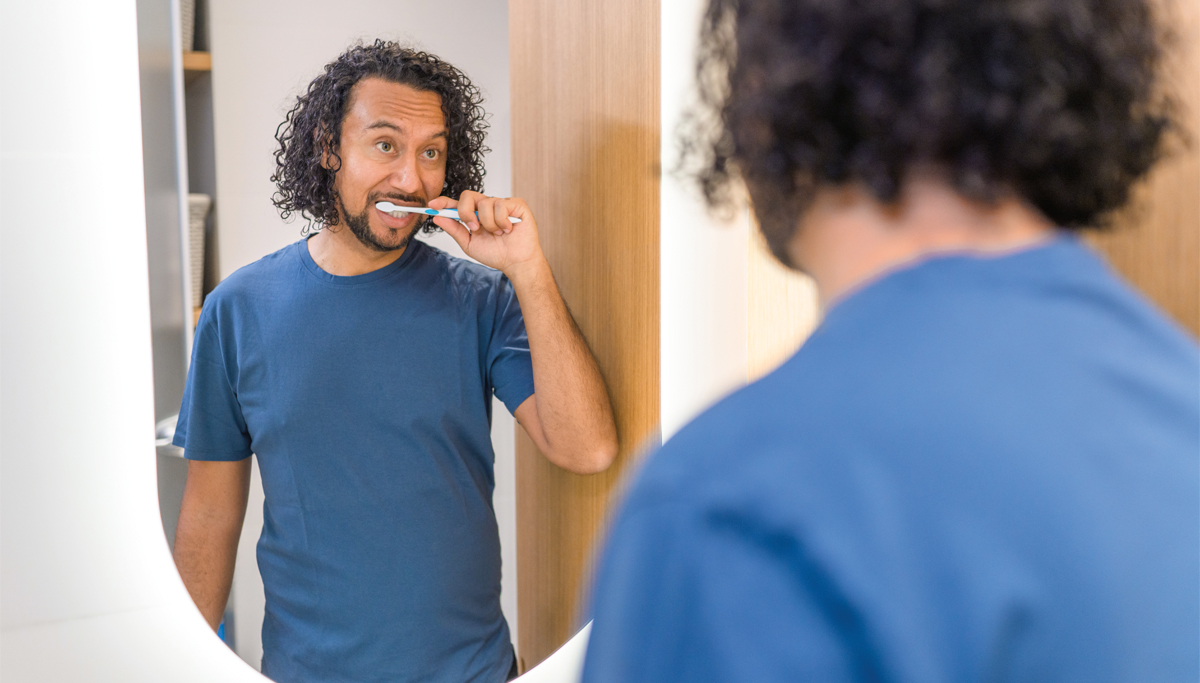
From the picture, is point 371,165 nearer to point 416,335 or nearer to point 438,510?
point 416,335

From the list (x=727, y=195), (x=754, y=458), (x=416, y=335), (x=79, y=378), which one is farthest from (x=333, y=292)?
(x=754, y=458)

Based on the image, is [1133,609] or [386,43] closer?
[1133,609]

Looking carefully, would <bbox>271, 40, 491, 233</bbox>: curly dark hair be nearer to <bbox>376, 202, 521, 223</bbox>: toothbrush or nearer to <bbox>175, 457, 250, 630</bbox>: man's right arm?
<bbox>376, 202, 521, 223</bbox>: toothbrush

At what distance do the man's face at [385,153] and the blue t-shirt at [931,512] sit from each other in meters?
0.54

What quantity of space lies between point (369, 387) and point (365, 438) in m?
0.05

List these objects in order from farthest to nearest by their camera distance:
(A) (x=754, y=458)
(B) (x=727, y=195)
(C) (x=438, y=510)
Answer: (C) (x=438, y=510)
(B) (x=727, y=195)
(A) (x=754, y=458)

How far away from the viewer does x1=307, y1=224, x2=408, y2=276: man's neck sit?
74 centimetres

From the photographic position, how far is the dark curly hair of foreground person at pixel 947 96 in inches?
11.8

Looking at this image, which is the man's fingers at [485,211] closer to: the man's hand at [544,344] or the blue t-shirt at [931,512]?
the man's hand at [544,344]

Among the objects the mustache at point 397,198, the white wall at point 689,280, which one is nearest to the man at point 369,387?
the mustache at point 397,198

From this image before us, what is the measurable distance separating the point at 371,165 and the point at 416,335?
16 centimetres

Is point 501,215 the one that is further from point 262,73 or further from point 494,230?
point 262,73

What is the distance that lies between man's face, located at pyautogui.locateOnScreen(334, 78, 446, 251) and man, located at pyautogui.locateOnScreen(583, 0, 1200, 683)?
0.48 m

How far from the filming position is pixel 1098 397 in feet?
0.86
